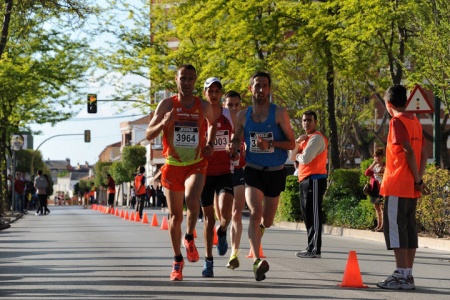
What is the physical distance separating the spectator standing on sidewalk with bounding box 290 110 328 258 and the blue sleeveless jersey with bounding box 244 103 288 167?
3206mm

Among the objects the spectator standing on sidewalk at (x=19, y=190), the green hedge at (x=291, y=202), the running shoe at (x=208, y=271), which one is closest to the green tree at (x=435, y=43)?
the green hedge at (x=291, y=202)

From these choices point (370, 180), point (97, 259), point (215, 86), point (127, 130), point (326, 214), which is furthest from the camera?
point (127, 130)

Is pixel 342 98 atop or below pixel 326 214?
atop

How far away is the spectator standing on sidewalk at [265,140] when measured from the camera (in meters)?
11.0

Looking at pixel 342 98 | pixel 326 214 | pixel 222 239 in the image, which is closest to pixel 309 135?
pixel 222 239

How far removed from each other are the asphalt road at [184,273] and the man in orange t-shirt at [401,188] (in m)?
0.27

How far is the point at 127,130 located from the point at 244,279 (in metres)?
135

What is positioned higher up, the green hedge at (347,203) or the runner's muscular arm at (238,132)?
the runner's muscular arm at (238,132)

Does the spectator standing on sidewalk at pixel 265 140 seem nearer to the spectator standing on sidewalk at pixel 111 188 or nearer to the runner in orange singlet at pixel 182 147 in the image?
the runner in orange singlet at pixel 182 147

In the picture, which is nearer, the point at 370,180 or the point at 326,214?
the point at 370,180

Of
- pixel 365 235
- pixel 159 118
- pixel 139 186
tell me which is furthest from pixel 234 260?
pixel 139 186

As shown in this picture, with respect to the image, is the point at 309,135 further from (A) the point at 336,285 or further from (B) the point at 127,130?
(B) the point at 127,130

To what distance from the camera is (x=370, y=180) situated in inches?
840

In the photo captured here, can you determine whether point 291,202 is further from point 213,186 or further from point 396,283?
point 396,283
